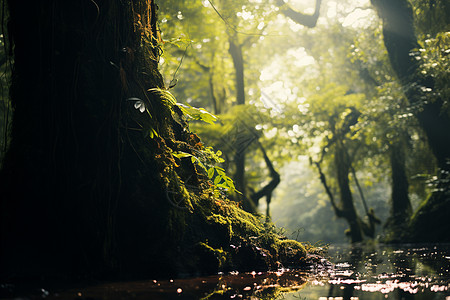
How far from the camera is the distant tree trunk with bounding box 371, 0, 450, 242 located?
11555 millimetres

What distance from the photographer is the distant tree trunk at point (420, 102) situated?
455 inches

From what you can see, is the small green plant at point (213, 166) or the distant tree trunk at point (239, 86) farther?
the distant tree trunk at point (239, 86)

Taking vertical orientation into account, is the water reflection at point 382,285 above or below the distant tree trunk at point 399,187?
below

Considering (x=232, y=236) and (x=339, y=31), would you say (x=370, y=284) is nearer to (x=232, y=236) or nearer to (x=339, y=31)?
(x=232, y=236)

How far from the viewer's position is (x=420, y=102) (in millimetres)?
12125

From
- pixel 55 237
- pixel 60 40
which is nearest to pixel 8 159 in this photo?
pixel 55 237

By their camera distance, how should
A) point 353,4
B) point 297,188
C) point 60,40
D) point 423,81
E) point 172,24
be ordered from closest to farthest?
point 60,40
point 423,81
point 172,24
point 353,4
point 297,188

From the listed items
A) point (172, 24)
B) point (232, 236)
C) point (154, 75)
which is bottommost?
point (232, 236)

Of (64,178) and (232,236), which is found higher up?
(64,178)

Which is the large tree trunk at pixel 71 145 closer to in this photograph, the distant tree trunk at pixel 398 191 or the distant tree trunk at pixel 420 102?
the distant tree trunk at pixel 420 102

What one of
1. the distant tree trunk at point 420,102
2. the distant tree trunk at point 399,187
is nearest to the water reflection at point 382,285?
the distant tree trunk at point 420,102

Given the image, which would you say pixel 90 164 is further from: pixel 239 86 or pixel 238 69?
pixel 238 69

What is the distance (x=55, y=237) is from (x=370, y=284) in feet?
9.09

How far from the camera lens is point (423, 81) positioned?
1198 cm
